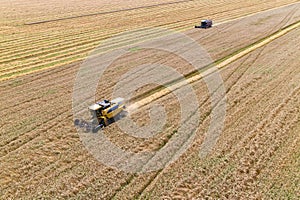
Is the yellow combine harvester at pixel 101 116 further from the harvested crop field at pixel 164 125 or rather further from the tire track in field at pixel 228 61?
the tire track in field at pixel 228 61

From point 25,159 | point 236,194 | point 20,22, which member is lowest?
point 236,194

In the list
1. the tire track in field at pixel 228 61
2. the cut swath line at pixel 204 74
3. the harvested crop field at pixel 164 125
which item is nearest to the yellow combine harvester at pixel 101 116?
the harvested crop field at pixel 164 125

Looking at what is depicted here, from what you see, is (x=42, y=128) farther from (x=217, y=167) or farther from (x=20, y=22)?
(x=20, y=22)

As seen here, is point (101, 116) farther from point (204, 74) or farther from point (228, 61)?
A: point (228, 61)

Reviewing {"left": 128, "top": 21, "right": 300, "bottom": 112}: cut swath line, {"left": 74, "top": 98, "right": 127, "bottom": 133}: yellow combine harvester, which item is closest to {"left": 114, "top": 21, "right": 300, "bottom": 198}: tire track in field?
{"left": 128, "top": 21, "right": 300, "bottom": 112}: cut swath line

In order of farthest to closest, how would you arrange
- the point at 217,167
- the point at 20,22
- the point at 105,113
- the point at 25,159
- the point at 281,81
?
1. the point at 20,22
2. the point at 281,81
3. the point at 105,113
4. the point at 25,159
5. the point at 217,167

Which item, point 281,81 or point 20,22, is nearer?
point 281,81

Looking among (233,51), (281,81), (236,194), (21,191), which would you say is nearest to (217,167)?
(236,194)

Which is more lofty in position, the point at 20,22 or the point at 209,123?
the point at 20,22
